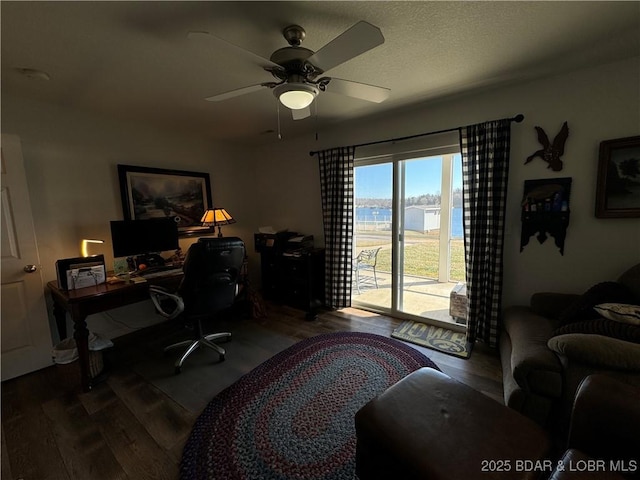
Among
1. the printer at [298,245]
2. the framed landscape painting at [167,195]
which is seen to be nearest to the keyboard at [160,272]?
the framed landscape painting at [167,195]

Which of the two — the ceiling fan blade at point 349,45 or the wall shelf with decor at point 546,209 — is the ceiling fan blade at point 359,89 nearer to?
the ceiling fan blade at point 349,45

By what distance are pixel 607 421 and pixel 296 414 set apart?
1490 millimetres

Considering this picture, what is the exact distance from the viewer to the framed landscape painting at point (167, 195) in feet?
9.30

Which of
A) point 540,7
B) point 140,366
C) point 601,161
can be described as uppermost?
point 540,7

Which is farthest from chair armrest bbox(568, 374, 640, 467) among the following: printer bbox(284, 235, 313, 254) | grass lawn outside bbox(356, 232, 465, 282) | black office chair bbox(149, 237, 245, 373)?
printer bbox(284, 235, 313, 254)

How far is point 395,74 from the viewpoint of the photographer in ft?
6.57

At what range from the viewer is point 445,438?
3.20 feet

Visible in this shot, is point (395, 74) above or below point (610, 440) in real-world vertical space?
above

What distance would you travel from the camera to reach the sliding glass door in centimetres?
296

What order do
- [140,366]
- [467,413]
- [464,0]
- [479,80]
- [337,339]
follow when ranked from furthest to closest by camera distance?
[337,339] → [140,366] → [479,80] → [464,0] → [467,413]

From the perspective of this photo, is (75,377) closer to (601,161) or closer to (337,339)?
(337,339)

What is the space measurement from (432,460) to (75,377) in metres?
2.53

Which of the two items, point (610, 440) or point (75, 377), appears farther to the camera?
point (75, 377)

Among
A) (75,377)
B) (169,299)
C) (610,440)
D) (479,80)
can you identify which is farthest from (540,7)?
(75,377)
